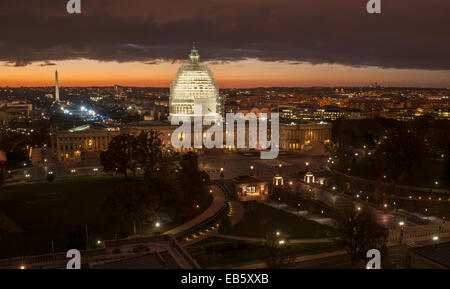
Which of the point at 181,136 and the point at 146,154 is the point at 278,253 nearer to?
the point at 146,154

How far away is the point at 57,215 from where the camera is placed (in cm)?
2905

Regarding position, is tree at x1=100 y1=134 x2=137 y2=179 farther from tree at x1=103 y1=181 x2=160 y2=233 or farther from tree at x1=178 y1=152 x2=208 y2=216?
tree at x1=103 y1=181 x2=160 y2=233

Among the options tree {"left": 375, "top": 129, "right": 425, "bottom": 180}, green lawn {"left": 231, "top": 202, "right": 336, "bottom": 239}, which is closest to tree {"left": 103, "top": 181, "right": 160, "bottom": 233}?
green lawn {"left": 231, "top": 202, "right": 336, "bottom": 239}

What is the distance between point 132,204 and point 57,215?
6.52m

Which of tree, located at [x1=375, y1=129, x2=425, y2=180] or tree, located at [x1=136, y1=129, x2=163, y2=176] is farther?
tree, located at [x1=375, y1=129, x2=425, y2=180]

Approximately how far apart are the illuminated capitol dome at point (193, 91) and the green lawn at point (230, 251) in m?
62.0

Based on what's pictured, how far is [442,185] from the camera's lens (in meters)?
40.1

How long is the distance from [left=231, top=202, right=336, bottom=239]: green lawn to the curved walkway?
8.07ft

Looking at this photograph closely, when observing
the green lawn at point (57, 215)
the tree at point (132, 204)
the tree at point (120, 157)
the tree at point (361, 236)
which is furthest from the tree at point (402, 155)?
the tree at point (132, 204)

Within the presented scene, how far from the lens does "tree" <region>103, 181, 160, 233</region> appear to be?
26.2 m

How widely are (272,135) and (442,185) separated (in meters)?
38.4
